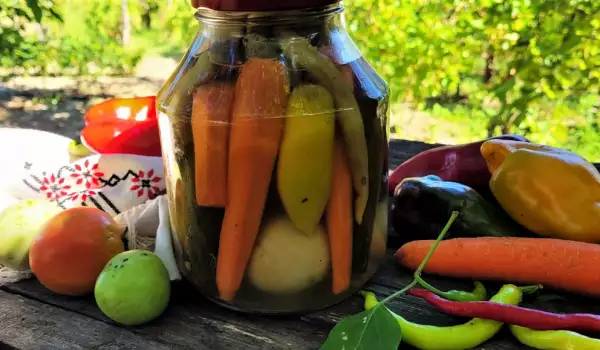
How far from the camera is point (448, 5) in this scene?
190 centimetres

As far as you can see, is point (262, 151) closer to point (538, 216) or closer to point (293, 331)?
point (293, 331)

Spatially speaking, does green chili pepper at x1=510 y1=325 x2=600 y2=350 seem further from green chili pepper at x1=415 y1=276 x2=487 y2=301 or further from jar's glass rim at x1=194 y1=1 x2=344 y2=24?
jar's glass rim at x1=194 y1=1 x2=344 y2=24

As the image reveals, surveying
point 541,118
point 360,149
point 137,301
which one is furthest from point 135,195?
point 541,118

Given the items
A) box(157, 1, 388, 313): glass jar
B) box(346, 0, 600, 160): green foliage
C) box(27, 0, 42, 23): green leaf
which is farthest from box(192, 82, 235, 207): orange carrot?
box(346, 0, 600, 160): green foliage

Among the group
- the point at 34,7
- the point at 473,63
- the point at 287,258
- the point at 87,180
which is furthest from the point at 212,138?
the point at 473,63

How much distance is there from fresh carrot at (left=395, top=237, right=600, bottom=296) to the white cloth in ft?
1.28

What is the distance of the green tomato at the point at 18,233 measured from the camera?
770 millimetres

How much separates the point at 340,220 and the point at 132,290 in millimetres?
233

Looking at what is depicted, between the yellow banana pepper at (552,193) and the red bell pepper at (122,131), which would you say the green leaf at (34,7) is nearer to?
the red bell pepper at (122,131)

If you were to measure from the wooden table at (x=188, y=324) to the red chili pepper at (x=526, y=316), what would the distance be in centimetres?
3

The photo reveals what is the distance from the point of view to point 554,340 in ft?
1.97

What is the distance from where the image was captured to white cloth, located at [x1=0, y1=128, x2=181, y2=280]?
888 millimetres

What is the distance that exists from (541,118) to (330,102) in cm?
166

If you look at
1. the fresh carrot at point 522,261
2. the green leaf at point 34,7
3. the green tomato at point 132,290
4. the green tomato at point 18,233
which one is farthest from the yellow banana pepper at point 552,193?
the green leaf at point 34,7
